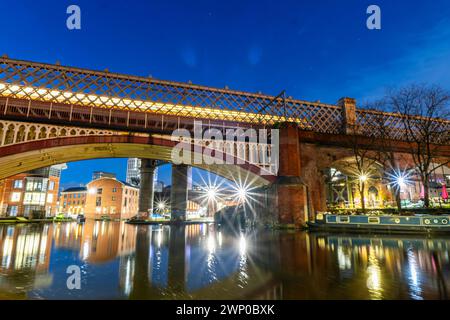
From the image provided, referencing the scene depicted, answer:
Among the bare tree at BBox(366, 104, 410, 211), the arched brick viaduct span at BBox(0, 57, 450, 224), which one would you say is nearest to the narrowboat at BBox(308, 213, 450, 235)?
the arched brick viaduct span at BBox(0, 57, 450, 224)

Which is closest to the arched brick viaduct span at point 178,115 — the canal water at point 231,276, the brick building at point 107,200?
the canal water at point 231,276

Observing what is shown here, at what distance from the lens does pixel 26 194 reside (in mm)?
55688

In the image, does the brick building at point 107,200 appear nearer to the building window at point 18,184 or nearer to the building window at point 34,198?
the building window at point 34,198

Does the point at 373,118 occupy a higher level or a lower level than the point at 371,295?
higher

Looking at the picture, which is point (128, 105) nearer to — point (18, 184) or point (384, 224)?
point (384, 224)

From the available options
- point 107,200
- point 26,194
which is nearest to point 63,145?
point 26,194

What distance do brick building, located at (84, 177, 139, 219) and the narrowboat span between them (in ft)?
207

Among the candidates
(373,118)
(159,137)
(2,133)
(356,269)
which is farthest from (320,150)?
(2,133)

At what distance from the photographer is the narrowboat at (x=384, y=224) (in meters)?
18.4

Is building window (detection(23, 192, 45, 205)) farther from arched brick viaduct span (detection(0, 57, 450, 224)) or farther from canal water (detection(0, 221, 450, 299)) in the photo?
canal water (detection(0, 221, 450, 299))

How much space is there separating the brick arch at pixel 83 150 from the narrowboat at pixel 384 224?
6.94m
